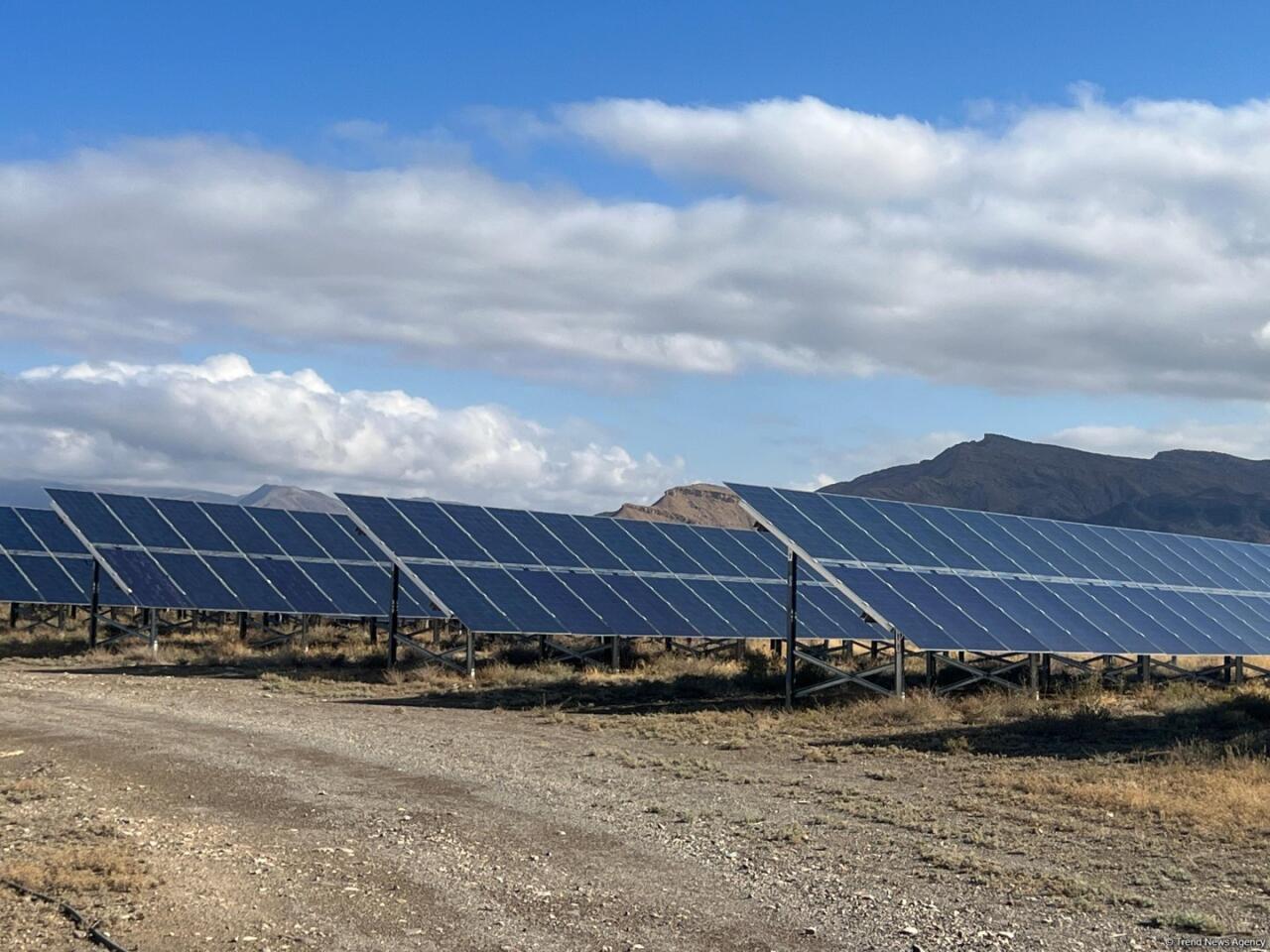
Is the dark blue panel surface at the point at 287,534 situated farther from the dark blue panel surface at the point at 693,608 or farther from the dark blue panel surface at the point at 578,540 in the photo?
the dark blue panel surface at the point at 693,608

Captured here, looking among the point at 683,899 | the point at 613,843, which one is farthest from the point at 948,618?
the point at 683,899

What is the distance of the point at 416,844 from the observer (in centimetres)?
1255

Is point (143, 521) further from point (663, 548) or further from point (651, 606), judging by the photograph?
point (651, 606)

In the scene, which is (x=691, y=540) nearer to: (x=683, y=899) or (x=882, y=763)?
(x=882, y=763)

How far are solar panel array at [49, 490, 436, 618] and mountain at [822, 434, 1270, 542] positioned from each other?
13717 cm

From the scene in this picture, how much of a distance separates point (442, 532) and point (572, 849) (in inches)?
922

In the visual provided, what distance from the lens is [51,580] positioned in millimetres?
44344

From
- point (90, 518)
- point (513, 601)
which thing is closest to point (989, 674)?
point (513, 601)

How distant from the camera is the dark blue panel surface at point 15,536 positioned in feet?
153

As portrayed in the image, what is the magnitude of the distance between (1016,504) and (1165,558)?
14894 centimetres

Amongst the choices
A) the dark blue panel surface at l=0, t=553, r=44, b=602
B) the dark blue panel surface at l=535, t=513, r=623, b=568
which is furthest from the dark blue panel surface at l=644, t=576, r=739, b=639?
the dark blue panel surface at l=0, t=553, r=44, b=602

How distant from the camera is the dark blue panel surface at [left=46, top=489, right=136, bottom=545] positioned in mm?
39938

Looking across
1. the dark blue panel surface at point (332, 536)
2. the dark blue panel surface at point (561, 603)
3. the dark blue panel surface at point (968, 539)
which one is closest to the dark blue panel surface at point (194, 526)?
the dark blue panel surface at point (332, 536)

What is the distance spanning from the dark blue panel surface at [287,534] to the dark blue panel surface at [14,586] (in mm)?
7433
